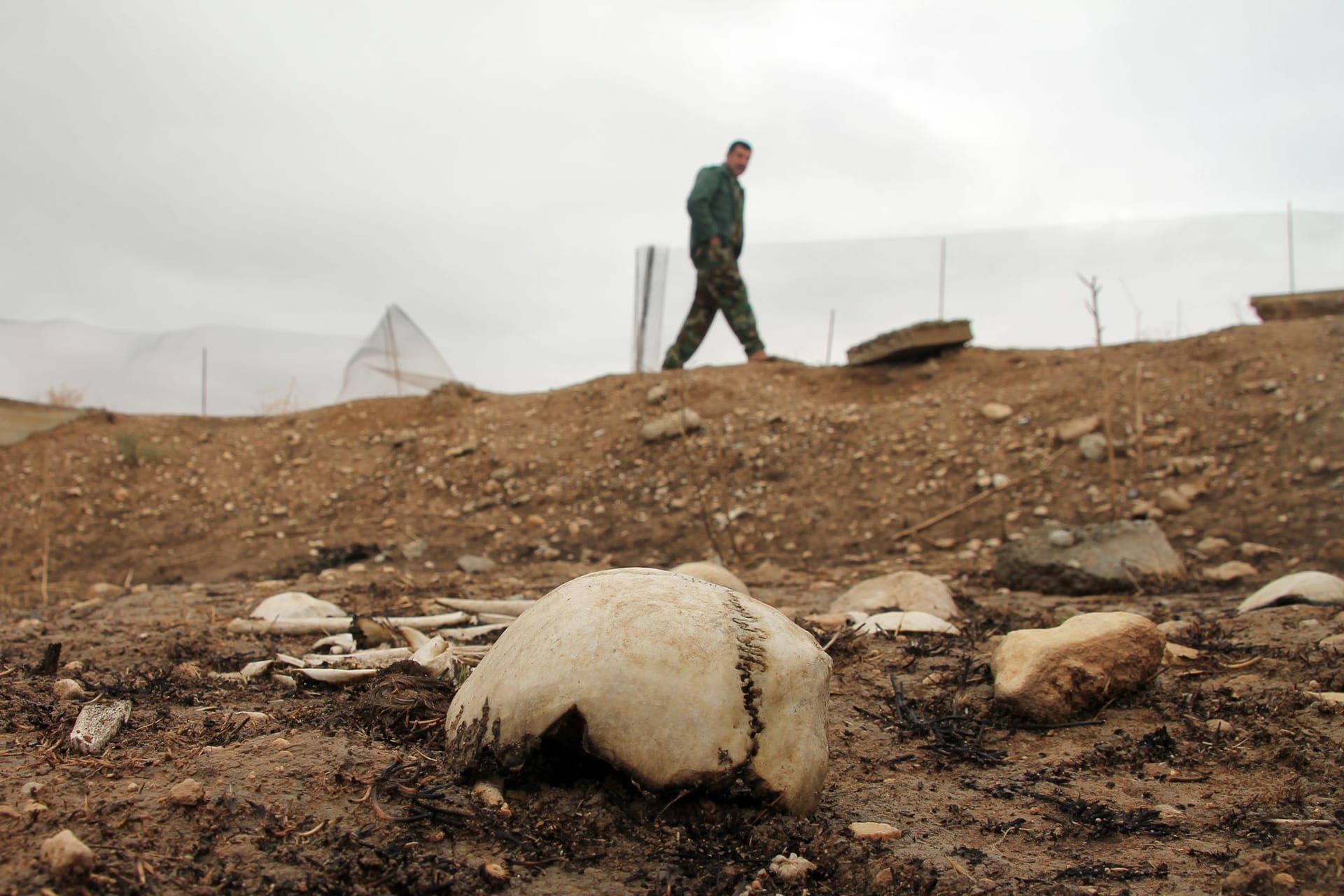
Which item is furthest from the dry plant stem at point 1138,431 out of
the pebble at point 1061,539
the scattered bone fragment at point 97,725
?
the scattered bone fragment at point 97,725

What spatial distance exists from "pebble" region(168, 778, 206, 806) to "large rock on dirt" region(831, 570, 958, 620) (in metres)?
2.76

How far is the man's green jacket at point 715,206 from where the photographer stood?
7910mm

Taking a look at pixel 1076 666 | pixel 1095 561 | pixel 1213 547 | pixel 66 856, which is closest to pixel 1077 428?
pixel 1213 547

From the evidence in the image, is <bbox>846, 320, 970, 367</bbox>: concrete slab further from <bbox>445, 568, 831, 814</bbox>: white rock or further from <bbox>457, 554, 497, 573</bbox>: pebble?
<bbox>445, 568, 831, 814</bbox>: white rock

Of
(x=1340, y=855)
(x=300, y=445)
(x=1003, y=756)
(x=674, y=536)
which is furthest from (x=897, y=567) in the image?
(x=300, y=445)

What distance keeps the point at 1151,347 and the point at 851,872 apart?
6.68 meters

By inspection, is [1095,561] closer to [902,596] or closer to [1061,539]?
[1061,539]

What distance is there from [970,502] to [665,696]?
4.60 m

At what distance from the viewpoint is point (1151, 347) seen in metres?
7.25

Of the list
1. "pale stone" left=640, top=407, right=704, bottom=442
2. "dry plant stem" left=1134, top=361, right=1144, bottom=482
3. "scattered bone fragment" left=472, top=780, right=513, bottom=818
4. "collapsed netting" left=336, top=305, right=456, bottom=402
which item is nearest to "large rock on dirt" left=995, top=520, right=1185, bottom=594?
"dry plant stem" left=1134, top=361, right=1144, bottom=482

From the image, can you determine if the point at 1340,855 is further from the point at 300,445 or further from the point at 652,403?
the point at 300,445

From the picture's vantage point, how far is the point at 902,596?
401cm

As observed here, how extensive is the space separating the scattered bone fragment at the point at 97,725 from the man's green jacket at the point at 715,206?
6421mm

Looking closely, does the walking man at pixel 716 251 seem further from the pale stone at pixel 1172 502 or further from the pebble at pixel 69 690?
the pebble at pixel 69 690
